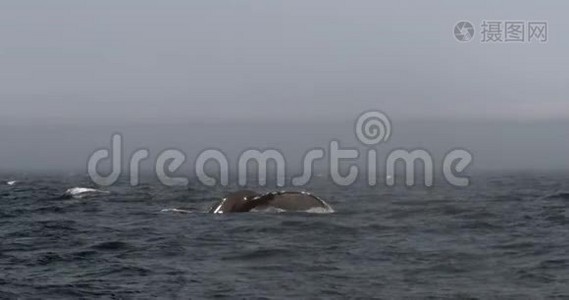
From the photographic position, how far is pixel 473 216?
28.2 meters

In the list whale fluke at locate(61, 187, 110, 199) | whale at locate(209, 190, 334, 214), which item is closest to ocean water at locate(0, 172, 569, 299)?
whale at locate(209, 190, 334, 214)

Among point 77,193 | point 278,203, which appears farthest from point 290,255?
point 77,193

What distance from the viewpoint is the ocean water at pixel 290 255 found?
1498 centimetres

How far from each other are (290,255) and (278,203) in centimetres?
933

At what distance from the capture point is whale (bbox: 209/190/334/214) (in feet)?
92.2

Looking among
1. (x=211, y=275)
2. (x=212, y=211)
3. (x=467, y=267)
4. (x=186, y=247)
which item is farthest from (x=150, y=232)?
(x=467, y=267)

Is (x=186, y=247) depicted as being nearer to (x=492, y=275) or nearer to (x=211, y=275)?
(x=211, y=275)

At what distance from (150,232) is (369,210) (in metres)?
10.2

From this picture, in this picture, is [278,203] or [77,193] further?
[77,193]

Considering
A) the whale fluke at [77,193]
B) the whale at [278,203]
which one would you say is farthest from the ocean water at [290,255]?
the whale fluke at [77,193]

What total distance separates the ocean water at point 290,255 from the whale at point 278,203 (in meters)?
0.67

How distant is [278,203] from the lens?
28219mm

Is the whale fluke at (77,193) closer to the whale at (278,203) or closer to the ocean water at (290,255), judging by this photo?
the ocean water at (290,255)

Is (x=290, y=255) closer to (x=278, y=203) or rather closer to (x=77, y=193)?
(x=278, y=203)
